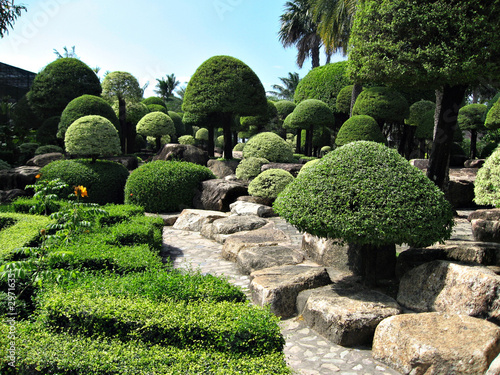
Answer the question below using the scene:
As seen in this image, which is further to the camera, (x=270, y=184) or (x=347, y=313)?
(x=270, y=184)

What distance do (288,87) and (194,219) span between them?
54.2 meters

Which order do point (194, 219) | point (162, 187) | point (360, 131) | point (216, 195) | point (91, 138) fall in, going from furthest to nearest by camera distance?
1. point (360, 131)
2. point (91, 138)
3. point (216, 195)
4. point (162, 187)
5. point (194, 219)

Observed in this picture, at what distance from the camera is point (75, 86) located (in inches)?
869

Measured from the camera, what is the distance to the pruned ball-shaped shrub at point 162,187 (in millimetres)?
11680

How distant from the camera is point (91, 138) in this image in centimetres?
1290

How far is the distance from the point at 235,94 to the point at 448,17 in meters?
10.8

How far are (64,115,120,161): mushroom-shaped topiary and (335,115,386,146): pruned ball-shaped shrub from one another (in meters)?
9.71

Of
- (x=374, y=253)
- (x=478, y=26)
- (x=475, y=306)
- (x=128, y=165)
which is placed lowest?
(x=475, y=306)

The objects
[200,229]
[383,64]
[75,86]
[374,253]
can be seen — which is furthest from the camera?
[75,86]

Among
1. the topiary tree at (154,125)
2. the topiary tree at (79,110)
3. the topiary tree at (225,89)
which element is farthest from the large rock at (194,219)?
the topiary tree at (154,125)

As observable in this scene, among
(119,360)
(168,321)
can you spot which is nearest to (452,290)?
(168,321)

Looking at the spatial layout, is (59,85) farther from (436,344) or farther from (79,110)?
(436,344)

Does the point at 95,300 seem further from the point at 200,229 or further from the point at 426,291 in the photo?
the point at 200,229

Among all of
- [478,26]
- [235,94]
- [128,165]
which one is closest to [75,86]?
[128,165]
